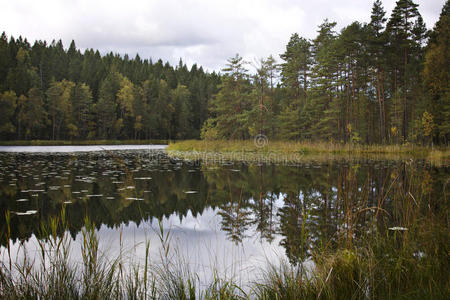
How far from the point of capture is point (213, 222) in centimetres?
520

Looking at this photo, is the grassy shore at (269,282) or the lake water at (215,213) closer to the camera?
the grassy shore at (269,282)

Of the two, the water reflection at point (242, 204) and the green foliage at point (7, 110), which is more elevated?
the green foliage at point (7, 110)

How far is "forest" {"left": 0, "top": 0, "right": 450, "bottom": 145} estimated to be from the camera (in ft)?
86.4

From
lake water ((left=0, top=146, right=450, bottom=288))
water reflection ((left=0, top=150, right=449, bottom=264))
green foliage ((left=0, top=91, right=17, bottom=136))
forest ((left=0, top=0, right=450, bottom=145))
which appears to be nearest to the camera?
lake water ((left=0, top=146, right=450, bottom=288))

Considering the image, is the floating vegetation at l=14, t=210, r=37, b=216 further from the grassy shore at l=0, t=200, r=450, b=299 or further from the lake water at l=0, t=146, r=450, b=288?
the grassy shore at l=0, t=200, r=450, b=299

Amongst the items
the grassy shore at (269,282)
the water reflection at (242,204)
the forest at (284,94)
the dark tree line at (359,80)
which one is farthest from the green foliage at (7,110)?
the grassy shore at (269,282)

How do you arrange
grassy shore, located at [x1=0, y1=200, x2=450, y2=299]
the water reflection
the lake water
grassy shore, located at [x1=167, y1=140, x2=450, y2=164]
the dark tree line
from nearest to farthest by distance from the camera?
1. grassy shore, located at [x1=0, y1=200, x2=450, y2=299]
2. the lake water
3. the water reflection
4. grassy shore, located at [x1=167, y1=140, x2=450, y2=164]
5. the dark tree line

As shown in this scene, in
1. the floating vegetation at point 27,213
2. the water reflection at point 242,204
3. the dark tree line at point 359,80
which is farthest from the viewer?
the dark tree line at point 359,80

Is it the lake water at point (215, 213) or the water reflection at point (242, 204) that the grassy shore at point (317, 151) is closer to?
the water reflection at point (242, 204)

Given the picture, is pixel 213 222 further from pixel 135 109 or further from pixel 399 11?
pixel 135 109

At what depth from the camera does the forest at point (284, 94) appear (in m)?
26.3

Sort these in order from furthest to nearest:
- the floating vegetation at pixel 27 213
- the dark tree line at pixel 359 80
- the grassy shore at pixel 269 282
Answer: the dark tree line at pixel 359 80 → the floating vegetation at pixel 27 213 → the grassy shore at pixel 269 282

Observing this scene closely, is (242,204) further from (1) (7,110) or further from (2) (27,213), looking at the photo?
(1) (7,110)

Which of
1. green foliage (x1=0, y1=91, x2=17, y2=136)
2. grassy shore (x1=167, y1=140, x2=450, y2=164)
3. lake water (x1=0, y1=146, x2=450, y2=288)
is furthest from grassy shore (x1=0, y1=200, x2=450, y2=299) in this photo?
green foliage (x1=0, y1=91, x2=17, y2=136)
